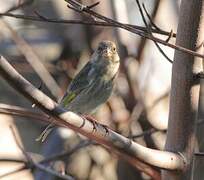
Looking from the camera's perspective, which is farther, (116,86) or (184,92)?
(116,86)

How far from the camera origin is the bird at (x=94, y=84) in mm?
3715

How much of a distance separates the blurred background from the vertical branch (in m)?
1.44

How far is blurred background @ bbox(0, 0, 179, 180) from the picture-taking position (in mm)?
4477

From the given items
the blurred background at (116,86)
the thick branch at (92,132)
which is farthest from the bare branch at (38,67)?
the thick branch at (92,132)

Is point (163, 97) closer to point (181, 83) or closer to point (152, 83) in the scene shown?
point (152, 83)

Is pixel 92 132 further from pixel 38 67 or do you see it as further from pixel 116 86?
pixel 38 67

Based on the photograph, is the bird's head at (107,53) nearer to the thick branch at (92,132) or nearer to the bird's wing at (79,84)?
the bird's wing at (79,84)

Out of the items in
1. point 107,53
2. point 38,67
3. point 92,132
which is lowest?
point 92,132

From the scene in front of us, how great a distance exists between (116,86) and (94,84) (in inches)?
30.2

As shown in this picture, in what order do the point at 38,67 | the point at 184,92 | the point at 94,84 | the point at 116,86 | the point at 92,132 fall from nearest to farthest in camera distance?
1. the point at 92,132
2. the point at 184,92
3. the point at 94,84
4. the point at 116,86
5. the point at 38,67

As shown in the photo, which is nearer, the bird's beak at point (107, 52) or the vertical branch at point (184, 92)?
the vertical branch at point (184, 92)

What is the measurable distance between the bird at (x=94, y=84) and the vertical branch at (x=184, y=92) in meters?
1.12

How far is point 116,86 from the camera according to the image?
4.54 metres

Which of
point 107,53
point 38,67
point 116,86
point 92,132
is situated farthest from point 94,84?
point 92,132
